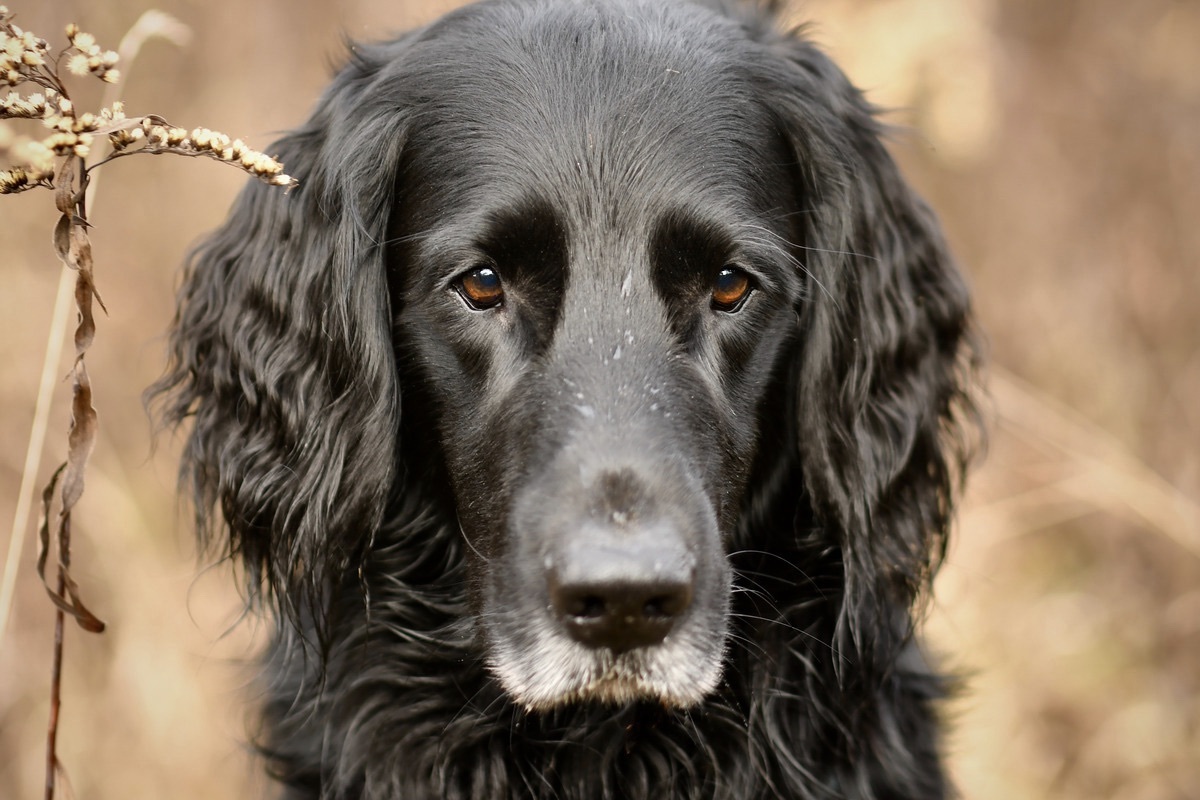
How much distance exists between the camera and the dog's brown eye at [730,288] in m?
2.69

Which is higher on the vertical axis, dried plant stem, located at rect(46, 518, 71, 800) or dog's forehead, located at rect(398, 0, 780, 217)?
dog's forehead, located at rect(398, 0, 780, 217)

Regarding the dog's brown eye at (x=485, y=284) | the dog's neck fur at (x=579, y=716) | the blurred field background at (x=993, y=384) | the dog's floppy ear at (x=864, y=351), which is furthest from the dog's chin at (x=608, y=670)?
the blurred field background at (x=993, y=384)

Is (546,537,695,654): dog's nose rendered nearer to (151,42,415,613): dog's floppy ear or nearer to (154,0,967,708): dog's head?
→ (154,0,967,708): dog's head

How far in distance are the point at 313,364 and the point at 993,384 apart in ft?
11.1

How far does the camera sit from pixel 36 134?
15.9 ft

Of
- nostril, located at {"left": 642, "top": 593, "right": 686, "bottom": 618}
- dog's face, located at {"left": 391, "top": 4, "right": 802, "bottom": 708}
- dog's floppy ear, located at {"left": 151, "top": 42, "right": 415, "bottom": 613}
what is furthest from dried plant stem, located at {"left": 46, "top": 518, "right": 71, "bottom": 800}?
nostril, located at {"left": 642, "top": 593, "right": 686, "bottom": 618}

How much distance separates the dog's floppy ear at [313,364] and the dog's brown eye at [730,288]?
0.77 meters

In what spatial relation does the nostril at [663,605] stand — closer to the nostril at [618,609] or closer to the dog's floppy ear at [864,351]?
the nostril at [618,609]

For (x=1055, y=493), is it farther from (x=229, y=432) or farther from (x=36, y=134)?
(x=36, y=134)

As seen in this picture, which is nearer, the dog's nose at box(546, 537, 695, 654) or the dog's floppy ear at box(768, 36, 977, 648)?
the dog's nose at box(546, 537, 695, 654)

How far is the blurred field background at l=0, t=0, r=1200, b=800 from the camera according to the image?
468 cm

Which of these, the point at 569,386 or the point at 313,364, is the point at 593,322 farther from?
the point at 313,364

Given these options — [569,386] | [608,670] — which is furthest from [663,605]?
[569,386]

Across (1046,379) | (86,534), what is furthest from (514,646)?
(1046,379)
